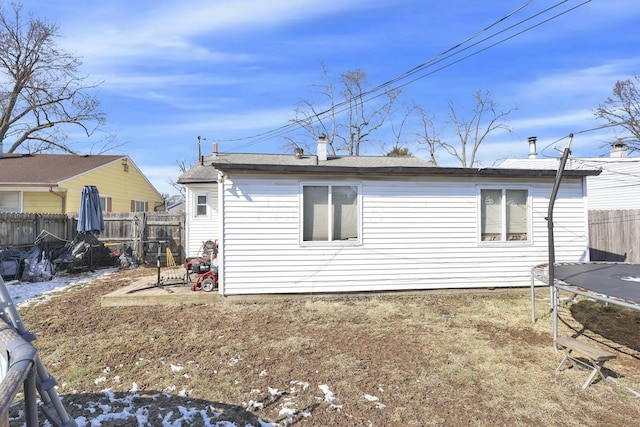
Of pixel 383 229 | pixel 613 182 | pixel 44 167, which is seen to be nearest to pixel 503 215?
pixel 383 229

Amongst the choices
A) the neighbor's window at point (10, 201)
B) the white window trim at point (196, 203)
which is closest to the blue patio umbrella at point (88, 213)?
the white window trim at point (196, 203)

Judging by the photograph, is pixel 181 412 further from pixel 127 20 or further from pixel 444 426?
pixel 127 20

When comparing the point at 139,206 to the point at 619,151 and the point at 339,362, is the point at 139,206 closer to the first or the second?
the point at 339,362

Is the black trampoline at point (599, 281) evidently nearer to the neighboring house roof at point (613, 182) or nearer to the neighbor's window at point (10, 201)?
the neighboring house roof at point (613, 182)

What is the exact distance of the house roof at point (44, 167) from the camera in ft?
43.4

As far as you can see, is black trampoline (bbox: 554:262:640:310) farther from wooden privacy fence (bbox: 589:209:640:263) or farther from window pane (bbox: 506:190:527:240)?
wooden privacy fence (bbox: 589:209:640:263)

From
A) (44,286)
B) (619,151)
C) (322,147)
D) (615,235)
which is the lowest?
(44,286)

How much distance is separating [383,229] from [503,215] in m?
2.66

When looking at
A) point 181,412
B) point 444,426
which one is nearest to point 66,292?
point 181,412

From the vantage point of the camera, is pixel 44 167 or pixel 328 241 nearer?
pixel 328 241

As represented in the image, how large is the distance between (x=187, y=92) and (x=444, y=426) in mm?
15025

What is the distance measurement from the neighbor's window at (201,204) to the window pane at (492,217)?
983 centimetres

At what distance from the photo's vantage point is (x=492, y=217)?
7523 millimetres

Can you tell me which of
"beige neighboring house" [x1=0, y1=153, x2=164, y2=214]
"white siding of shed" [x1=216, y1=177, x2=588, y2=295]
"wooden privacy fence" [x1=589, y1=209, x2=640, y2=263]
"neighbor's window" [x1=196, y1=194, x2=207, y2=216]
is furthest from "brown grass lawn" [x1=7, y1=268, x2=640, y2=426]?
"beige neighboring house" [x1=0, y1=153, x2=164, y2=214]
